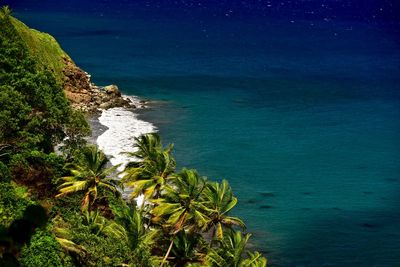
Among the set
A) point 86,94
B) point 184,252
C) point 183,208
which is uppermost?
point 183,208

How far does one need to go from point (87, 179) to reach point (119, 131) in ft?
133

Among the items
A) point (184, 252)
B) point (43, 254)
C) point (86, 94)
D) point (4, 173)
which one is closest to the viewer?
point (43, 254)

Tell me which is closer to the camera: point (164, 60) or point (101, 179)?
point (101, 179)

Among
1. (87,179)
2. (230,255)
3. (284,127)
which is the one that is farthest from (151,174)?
(284,127)

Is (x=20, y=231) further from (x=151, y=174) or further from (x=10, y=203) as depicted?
(x=151, y=174)

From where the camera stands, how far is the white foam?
8091cm

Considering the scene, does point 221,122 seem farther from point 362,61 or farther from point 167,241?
point 362,61

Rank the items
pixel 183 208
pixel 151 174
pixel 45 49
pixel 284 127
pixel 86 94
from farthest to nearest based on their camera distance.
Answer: pixel 86 94 < pixel 45 49 < pixel 284 127 < pixel 151 174 < pixel 183 208

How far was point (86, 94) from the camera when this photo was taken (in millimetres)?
105000

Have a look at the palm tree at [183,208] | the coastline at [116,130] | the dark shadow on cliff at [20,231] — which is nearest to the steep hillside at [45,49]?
the coastline at [116,130]


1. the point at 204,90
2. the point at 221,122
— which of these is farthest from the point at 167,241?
the point at 204,90

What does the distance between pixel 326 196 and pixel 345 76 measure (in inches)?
2987

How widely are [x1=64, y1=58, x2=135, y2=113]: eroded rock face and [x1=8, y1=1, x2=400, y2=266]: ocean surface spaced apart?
3506mm

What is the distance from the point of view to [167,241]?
4691 cm
